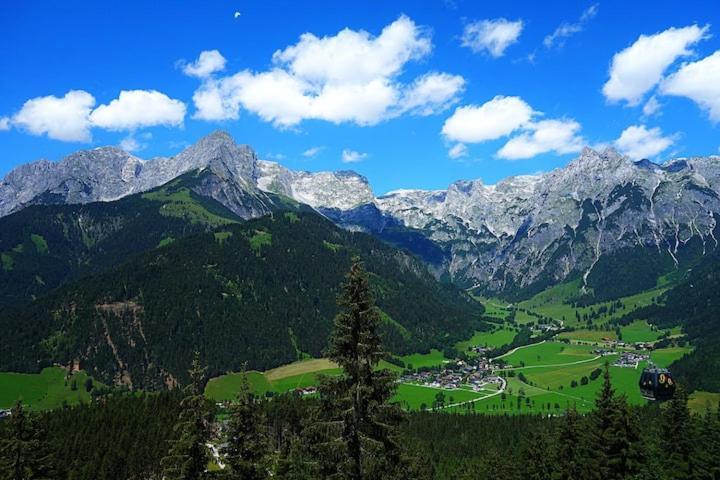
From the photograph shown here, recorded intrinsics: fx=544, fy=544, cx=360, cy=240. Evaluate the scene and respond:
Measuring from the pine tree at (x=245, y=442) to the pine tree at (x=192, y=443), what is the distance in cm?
143

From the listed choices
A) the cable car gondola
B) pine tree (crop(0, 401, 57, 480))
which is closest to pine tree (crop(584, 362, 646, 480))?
the cable car gondola

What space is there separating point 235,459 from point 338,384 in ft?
34.5

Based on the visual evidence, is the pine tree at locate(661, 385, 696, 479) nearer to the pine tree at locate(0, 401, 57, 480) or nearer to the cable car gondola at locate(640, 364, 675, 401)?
the cable car gondola at locate(640, 364, 675, 401)

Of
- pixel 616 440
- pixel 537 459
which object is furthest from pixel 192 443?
pixel 537 459

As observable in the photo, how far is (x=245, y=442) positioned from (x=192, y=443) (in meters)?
2.92

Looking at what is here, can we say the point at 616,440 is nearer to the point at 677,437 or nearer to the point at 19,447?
the point at 677,437

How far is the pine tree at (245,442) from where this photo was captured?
2895cm

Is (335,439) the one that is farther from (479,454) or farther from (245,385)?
(479,454)

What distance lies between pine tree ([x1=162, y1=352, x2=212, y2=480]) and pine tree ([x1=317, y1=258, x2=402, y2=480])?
8.80 m

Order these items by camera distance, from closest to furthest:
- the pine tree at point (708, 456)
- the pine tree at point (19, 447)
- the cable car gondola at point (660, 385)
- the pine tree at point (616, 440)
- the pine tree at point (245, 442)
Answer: the pine tree at point (245, 442) < the pine tree at point (19, 447) < the pine tree at point (616, 440) < the pine tree at point (708, 456) < the cable car gondola at point (660, 385)

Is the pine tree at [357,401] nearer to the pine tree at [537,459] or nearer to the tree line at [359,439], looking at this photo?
the tree line at [359,439]

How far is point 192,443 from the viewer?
90.7 feet

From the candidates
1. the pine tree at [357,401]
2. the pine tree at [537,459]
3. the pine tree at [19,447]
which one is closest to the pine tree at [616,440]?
the pine tree at [357,401]

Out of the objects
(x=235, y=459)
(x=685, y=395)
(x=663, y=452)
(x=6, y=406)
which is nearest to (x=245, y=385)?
(x=235, y=459)
